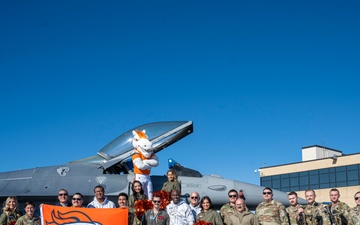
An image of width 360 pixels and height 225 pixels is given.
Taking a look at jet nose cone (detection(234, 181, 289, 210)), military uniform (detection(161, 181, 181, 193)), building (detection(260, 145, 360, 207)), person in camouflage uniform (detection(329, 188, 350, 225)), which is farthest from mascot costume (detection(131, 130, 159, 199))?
building (detection(260, 145, 360, 207))

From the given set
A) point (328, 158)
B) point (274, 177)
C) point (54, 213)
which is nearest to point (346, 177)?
point (328, 158)

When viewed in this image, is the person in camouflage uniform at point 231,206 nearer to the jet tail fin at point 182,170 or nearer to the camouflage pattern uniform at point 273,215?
the camouflage pattern uniform at point 273,215

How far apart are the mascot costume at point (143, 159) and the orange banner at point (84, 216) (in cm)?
411

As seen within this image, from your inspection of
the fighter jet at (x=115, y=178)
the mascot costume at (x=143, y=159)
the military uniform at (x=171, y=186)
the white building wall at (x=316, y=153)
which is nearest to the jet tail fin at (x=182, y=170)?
the fighter jet at (x=115, y=178)

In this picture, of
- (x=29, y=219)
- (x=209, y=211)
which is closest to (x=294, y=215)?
(x=209, y=211)

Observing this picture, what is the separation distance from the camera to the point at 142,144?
14.3m

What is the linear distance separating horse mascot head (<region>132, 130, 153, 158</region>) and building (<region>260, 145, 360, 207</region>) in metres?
32.4

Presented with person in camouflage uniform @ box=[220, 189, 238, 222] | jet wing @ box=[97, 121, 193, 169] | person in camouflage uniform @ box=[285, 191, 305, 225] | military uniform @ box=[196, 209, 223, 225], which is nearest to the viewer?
A: military uniform @ box=[196, 209, 223, 225]

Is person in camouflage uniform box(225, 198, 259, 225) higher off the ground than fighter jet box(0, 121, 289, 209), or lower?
lower

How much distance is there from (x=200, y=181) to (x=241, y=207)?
5.33 metres

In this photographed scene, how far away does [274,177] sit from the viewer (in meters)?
49.3

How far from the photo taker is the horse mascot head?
46.8 ft

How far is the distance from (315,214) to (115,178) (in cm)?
627

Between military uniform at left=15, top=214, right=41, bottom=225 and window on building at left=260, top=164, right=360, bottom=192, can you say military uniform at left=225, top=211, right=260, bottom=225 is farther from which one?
window on building at left=260, top=164, right=360, bottom=192
